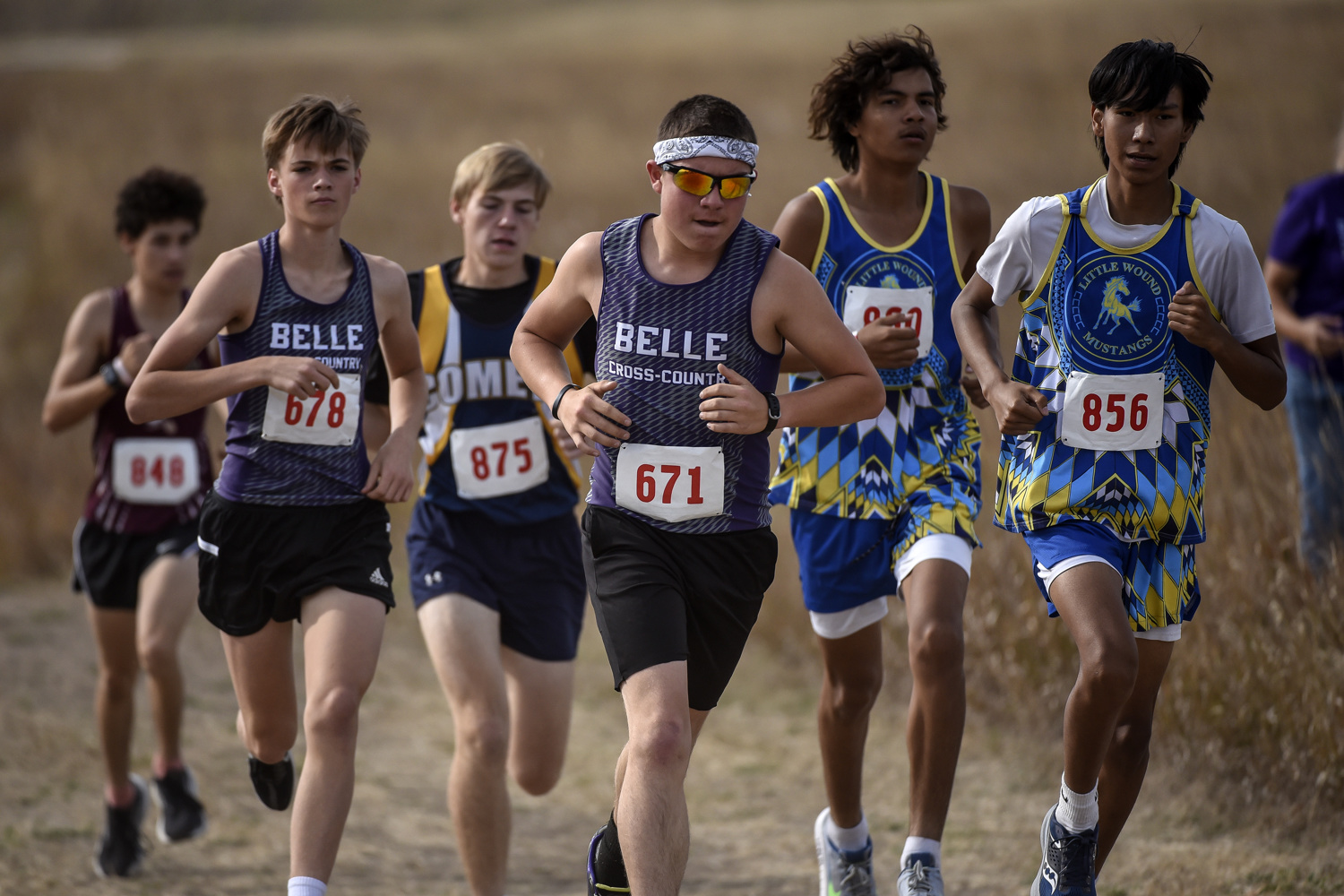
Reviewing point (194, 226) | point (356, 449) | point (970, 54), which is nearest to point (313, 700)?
point (356, 449)

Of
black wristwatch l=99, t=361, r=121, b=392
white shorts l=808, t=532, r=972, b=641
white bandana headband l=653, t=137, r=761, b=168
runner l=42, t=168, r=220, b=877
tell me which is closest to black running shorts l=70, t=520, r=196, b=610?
runner l=42, t=168, r=220, b=877

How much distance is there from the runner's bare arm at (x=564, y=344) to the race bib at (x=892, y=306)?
89 centimetres

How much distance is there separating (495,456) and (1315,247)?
3.80 m

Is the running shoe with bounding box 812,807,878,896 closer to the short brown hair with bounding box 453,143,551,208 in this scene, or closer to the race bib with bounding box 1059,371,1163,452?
the race bib with bounding box 1059,371,1163,452

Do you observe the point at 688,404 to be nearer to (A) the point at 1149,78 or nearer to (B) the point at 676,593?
(B) the point at 676,593

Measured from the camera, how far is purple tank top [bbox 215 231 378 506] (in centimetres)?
384

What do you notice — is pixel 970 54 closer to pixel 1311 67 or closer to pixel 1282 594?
pixel 1311 67

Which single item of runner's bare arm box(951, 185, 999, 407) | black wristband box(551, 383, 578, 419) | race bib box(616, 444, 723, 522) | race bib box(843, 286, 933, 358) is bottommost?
race bib box(616, 444, 723, 522)

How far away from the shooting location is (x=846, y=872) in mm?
4273

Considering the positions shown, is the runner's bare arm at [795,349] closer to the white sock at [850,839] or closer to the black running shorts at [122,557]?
the white sock at [850,839]

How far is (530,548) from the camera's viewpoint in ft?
15.0

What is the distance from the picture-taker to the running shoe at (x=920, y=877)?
3688 mm

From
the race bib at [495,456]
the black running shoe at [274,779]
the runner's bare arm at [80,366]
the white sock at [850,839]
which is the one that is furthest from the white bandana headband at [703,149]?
the runner's bare arm at [80,366]

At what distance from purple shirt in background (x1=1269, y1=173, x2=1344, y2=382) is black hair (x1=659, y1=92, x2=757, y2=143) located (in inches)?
138
